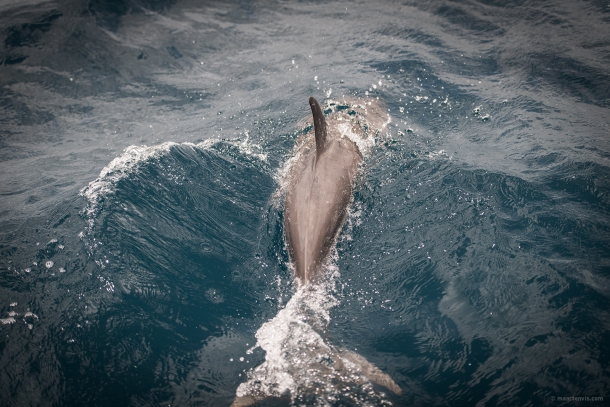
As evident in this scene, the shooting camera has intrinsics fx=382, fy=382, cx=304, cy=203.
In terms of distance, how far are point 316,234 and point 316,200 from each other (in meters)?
0.77

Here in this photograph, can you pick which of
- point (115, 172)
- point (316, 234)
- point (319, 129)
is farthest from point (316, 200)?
point (115, 172)

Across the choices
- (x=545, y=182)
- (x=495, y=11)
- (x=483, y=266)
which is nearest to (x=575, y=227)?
(x=545, y=182)

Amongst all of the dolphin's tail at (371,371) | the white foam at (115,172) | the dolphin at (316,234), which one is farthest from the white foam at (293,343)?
the white foam at (115,172)

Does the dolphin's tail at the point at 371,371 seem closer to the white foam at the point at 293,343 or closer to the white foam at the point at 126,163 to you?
the white foam at the point at 293,343

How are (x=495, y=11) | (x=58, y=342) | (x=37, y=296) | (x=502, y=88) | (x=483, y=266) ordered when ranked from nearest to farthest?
(x=58, y=342)
(x=37, y=296)
(x=483, y=266)
(x=502, y=88)
(x=495, y=11)

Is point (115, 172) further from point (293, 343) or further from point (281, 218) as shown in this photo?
point (293, 343)

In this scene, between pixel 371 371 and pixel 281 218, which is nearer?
pixel 371 371

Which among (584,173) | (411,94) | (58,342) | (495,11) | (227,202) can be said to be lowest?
(58,342)

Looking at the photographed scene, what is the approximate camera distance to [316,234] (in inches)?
271

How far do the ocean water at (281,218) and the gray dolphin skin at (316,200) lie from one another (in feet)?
1.17

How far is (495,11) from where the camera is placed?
49.4 ft

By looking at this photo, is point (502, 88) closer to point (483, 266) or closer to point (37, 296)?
point (483, 266)

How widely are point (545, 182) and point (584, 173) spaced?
841 millimetres

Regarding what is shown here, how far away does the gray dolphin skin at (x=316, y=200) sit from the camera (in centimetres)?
672
